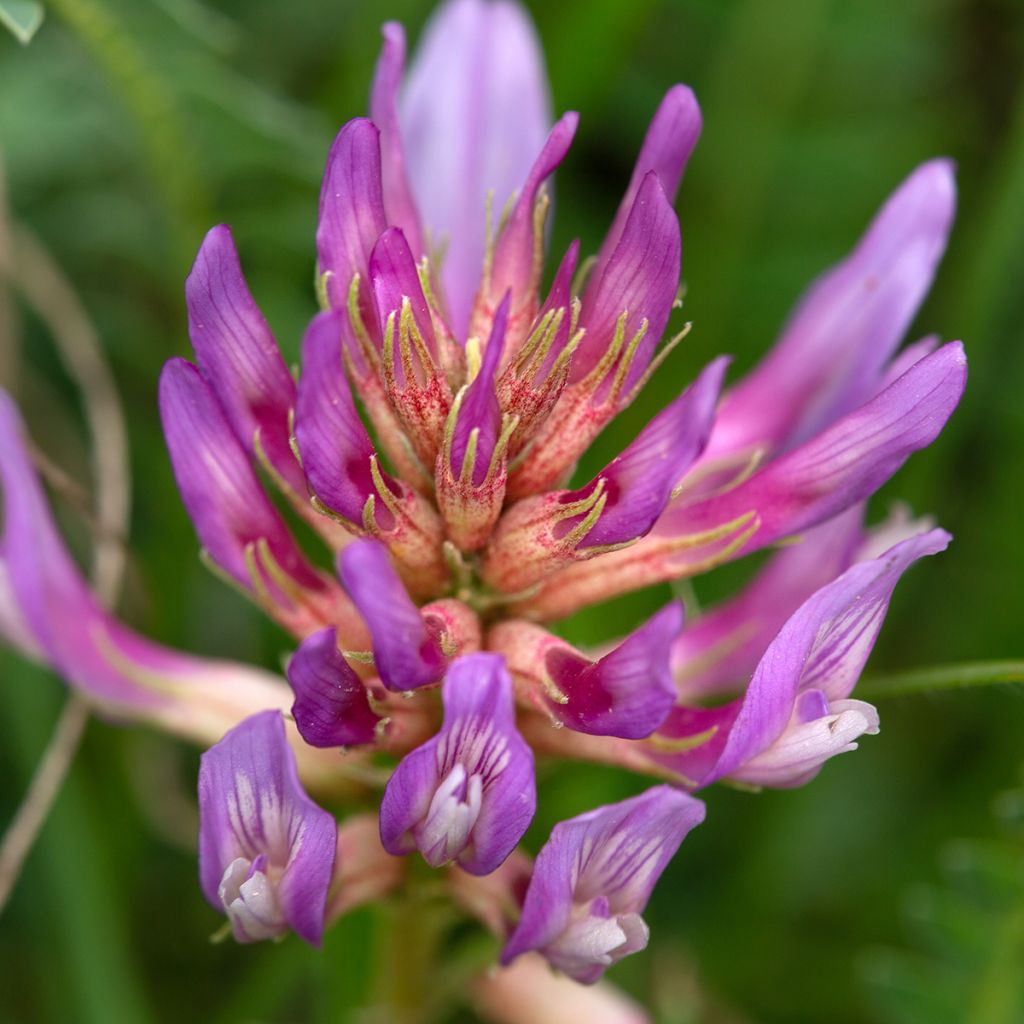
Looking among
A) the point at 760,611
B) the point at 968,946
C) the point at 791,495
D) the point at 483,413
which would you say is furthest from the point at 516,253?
the point at 968,946

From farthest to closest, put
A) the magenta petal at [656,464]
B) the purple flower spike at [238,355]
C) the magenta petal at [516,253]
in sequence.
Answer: the magenta petal at [516,253], the purple flower spike at [238,355], the magenta petal at [656,464]

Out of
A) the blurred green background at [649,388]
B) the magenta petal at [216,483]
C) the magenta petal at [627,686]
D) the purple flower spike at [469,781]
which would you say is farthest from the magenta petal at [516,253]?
the blurred green background at [649,388]

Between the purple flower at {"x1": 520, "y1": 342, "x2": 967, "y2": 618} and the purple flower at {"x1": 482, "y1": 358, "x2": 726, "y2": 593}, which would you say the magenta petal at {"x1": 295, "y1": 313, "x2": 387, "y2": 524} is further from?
the purple flower at {"x1": 520, "y1": 342, "x2": 967, "y2": 618}

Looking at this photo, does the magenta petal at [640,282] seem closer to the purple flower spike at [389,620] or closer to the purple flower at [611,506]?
the purple flower at [611,506]

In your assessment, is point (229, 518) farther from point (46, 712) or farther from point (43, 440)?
point (43, 440)

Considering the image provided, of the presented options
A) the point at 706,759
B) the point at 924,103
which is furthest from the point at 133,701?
the point at 924,103

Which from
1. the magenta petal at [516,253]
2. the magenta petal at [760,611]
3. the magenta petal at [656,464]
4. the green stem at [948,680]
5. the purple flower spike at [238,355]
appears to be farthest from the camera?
the magenta petal at [760,611]

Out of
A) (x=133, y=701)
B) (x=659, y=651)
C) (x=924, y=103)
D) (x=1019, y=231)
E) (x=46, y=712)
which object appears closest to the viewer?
(x=659, y=651)
